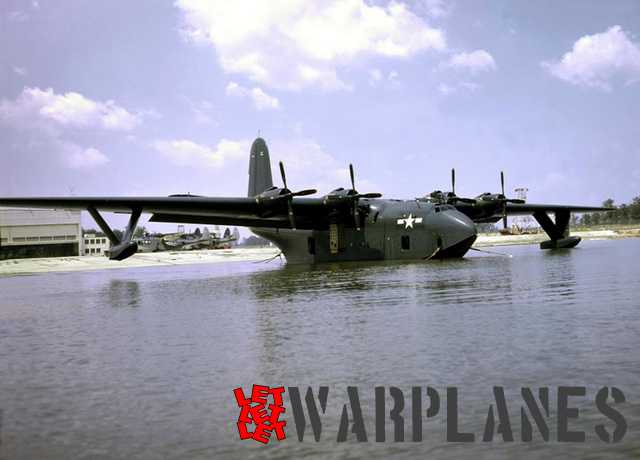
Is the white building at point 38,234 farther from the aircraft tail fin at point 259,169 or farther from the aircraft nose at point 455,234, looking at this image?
the aircraft nose at point 455,234

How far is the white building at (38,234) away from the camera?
80812mm

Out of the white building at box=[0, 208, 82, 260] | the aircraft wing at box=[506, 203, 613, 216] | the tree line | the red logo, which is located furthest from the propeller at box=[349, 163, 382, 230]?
the tree line

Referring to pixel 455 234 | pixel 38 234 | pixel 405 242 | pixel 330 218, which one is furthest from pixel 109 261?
pixel 38 234

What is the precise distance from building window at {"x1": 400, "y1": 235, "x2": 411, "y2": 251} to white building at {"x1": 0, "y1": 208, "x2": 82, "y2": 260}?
68565 millimetres

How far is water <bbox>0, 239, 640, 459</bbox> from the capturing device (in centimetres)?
296

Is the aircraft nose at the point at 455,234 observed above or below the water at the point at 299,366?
above

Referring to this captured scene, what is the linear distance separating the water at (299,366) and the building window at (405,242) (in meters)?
18.1

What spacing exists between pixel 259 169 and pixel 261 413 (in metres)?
33.0

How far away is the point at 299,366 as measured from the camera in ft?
15.4

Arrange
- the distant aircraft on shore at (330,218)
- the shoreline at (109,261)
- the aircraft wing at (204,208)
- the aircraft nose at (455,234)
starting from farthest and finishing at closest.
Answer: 1. the shoreline at (109,261)
2. the aircraft nose at (455,234)
3. the distant aircraft on shore at (330,218)
4. the aircraft wing at (204,208)

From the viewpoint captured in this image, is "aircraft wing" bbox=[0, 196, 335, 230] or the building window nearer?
"aircraft wing" bbox=[0, 196, 335, 230]

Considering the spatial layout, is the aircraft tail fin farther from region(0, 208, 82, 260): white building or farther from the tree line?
the tree line

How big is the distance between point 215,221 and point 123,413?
2882 cm

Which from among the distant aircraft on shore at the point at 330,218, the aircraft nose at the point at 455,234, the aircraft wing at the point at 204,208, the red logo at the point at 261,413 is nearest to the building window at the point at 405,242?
the distant aircraft on shore at the point at 330,218
